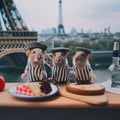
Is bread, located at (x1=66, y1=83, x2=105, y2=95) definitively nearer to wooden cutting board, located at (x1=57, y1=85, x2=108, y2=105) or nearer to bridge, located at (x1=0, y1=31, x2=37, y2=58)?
wooden cutting board, located at (x1=57, y1=85, x2=108, y2=105)

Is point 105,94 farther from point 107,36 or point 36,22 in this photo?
point 36,22

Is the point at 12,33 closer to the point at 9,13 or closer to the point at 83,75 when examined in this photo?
the point at 9,13

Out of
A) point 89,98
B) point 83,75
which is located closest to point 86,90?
point 89,98

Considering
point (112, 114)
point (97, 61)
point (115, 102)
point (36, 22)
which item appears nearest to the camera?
point (115, 102)

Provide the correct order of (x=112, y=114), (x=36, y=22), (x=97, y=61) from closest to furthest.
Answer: (x=112, y=114), (x=97, y=61), (x=36, y=22)

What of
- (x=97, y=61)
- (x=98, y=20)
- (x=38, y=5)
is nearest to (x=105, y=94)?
(x=97, y=61)

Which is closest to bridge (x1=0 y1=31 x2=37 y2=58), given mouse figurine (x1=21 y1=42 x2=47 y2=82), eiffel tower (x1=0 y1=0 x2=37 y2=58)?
eiffel tower (x1=0 y1=0 x2=37 y2=58)
